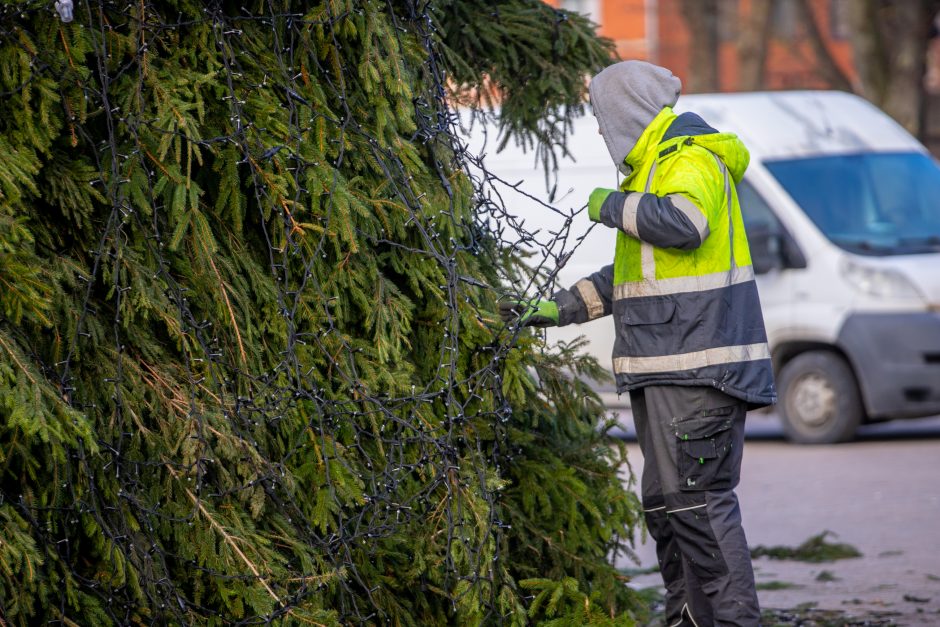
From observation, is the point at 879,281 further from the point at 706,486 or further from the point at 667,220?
the point at 667,220

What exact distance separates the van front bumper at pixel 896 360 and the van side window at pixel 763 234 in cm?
69

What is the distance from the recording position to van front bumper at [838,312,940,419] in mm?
9072

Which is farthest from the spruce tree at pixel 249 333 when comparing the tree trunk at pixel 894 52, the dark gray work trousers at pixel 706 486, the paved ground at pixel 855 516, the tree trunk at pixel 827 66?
the tree trunk at pixel 827 66

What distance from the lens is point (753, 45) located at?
21.9 m

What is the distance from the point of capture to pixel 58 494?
3.28 metres

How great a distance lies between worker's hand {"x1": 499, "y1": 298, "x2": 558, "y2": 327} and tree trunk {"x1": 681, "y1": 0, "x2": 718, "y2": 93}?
731 inches

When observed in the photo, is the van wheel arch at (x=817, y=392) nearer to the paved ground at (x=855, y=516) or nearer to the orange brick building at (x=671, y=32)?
the paved ground at (x=855, y=516)

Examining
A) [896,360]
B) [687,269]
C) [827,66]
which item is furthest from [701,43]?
[687,269]

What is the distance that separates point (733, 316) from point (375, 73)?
1236 mm

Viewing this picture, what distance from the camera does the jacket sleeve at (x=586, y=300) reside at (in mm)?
4074

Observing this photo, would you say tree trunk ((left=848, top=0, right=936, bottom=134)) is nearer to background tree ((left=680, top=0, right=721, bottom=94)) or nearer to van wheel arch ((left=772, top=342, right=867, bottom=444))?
background tree ((left=680, top=0, right=721, bottom=94))

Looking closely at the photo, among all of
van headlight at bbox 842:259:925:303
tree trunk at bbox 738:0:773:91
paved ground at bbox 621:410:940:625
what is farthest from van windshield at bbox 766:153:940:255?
tree trunk at bbox 738:0:773:91

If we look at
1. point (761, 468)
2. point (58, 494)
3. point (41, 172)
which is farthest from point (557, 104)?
point (761, 468)

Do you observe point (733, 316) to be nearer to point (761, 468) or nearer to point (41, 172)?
point (41, 172)
